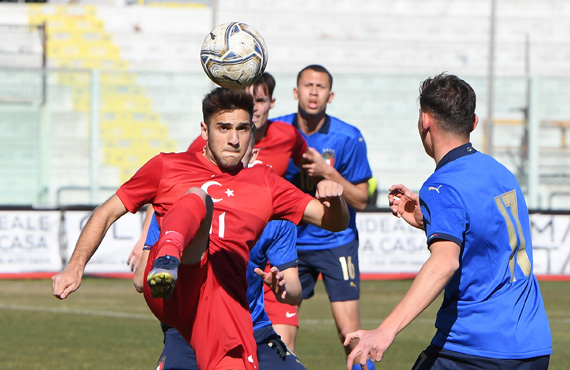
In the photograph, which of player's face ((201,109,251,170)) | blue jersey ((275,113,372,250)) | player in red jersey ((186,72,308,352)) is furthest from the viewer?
blue jersey ((275,113,372,250))

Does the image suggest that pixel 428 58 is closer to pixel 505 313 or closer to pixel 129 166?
pixel 129 166

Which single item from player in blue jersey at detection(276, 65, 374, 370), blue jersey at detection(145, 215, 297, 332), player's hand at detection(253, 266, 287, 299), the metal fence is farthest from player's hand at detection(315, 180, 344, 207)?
the metal fence

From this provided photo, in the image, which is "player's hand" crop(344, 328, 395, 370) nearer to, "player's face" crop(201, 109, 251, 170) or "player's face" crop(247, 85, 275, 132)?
"player's face" crop(201, 109, 251, 170)

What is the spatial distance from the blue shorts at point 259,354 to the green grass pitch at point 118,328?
3.48 meters

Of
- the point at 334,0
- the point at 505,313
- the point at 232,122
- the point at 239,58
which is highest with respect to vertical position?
the point at 334,0

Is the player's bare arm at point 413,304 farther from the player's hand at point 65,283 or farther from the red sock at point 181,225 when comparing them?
the player's hand at point 65,283

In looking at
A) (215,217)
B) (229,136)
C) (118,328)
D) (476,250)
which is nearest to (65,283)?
(215,217)

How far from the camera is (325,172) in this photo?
687 cm

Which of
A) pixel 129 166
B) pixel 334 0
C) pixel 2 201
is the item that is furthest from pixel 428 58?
pixel 2 201

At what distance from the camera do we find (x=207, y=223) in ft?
14.4

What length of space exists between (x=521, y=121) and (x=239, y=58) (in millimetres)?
15883

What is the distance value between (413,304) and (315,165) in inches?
128

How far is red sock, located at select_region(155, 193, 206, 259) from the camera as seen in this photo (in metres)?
4.03

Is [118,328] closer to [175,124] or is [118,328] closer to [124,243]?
[124,243]
